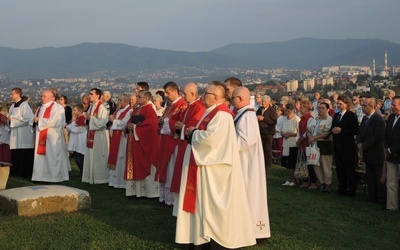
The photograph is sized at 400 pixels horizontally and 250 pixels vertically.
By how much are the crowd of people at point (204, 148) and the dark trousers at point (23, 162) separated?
0.09 ft

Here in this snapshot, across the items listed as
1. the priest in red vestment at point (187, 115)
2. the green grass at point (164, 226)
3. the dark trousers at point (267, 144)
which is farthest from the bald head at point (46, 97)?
the priest in red vestment at point (187, 115)

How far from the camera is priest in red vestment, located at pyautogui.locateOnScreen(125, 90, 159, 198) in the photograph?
11.1 meters

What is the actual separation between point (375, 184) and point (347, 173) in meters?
0.84

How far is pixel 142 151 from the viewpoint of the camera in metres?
11.2

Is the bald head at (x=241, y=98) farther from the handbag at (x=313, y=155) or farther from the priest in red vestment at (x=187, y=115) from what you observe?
the handbag at (x=313, y=155)

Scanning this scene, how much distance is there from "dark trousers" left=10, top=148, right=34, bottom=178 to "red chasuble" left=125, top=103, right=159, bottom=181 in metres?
4.06

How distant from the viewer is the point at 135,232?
820 centimetres

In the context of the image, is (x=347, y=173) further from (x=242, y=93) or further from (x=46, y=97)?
(x=46, y=97)

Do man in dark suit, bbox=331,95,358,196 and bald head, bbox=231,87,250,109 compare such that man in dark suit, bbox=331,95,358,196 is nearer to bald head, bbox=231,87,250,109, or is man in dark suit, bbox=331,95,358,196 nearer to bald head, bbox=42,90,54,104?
bald head, bbox=231,87,250,109

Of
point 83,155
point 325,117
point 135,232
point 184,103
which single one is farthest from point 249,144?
point 83,155

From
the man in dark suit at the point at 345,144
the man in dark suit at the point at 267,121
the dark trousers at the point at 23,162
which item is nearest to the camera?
the man in dark suit at the point at 345,144

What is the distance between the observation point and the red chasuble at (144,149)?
1113 centimetres

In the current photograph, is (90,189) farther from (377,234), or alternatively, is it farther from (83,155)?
(377,234)

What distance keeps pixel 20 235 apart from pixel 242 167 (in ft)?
11.3
